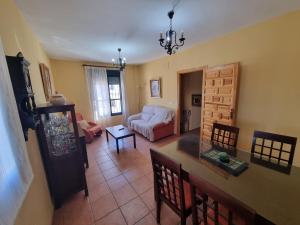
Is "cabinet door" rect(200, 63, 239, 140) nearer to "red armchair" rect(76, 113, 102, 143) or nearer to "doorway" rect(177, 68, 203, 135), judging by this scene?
"doorway" rect(177, 68, 203, 135)

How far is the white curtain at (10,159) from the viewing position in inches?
26.4

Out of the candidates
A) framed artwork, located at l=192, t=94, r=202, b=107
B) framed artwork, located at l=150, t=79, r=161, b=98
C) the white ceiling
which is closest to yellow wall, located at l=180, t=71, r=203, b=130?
framed artwork, located at l=192, t=94, r=202, b=107

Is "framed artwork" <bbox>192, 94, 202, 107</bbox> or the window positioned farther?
the window

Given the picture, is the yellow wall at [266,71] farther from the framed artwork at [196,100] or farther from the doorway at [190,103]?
the framed artwork at [196,100]

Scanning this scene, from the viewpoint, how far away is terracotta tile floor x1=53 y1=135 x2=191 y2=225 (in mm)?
1619

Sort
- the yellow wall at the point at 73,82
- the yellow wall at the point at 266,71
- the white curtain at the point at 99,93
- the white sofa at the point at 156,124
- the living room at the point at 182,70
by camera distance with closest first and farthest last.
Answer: the living room at the point at 182,70
the yellow wall at the point at 266,71
the white sofa at the point at 156,124
the yellow wall at the point at 73,82
the white curtain at the point at 99,93

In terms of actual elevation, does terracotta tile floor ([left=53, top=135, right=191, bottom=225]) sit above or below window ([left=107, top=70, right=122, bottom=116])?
below

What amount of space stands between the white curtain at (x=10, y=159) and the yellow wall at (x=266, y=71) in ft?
10.5

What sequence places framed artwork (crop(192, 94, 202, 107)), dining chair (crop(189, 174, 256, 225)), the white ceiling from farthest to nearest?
framed artwork (crop(192, 94, 202, 107)), the white ceiling, dining chair (crop(189, 174, 256, 225))

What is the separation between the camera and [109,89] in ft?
17.1

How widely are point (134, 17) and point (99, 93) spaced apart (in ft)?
11.4

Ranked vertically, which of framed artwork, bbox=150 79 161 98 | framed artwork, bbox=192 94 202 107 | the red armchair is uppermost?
framed artwork, bbox=150 79 161 98

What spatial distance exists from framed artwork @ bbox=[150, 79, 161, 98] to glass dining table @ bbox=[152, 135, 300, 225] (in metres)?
3.38

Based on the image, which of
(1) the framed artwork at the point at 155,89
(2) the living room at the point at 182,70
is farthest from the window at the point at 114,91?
(2) the living room at the point at 182,70
